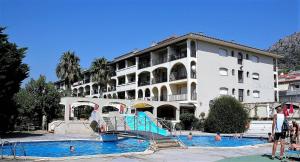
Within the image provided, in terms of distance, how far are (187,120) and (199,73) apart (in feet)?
20.4

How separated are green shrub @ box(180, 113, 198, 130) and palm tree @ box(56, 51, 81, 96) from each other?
2246cm

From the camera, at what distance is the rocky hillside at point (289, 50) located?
397 feet

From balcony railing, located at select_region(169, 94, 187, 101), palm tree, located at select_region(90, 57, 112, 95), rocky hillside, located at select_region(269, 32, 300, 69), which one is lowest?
balcony railing, located at select_region(169, 94, 187, 101)

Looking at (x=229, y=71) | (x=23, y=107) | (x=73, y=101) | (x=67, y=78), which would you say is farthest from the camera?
(x=67, y=78)

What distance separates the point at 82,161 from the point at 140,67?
4426 centimetres

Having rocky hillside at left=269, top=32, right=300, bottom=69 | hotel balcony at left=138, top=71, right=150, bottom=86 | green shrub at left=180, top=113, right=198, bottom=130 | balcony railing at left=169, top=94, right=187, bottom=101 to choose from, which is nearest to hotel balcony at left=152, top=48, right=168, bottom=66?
hotel balcony at left=138, top=71, right=150, bottom=86

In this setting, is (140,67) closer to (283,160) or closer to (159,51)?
(159,51)

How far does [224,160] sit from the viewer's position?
12656mm

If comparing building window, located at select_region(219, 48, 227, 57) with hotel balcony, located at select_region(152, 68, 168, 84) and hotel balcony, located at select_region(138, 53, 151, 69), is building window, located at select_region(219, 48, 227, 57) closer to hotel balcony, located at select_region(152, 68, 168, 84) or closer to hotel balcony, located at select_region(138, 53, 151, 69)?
hotel balcony, located at select_region(152, 68, 168, 84)

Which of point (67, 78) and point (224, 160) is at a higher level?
point (67, 78)

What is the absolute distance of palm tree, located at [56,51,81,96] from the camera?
2328 inches

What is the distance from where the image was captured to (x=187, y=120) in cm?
4359

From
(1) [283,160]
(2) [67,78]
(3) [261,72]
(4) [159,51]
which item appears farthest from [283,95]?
(1) [283,160]

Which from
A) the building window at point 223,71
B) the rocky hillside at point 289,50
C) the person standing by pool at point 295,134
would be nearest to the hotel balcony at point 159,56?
the building window at point 223,71
